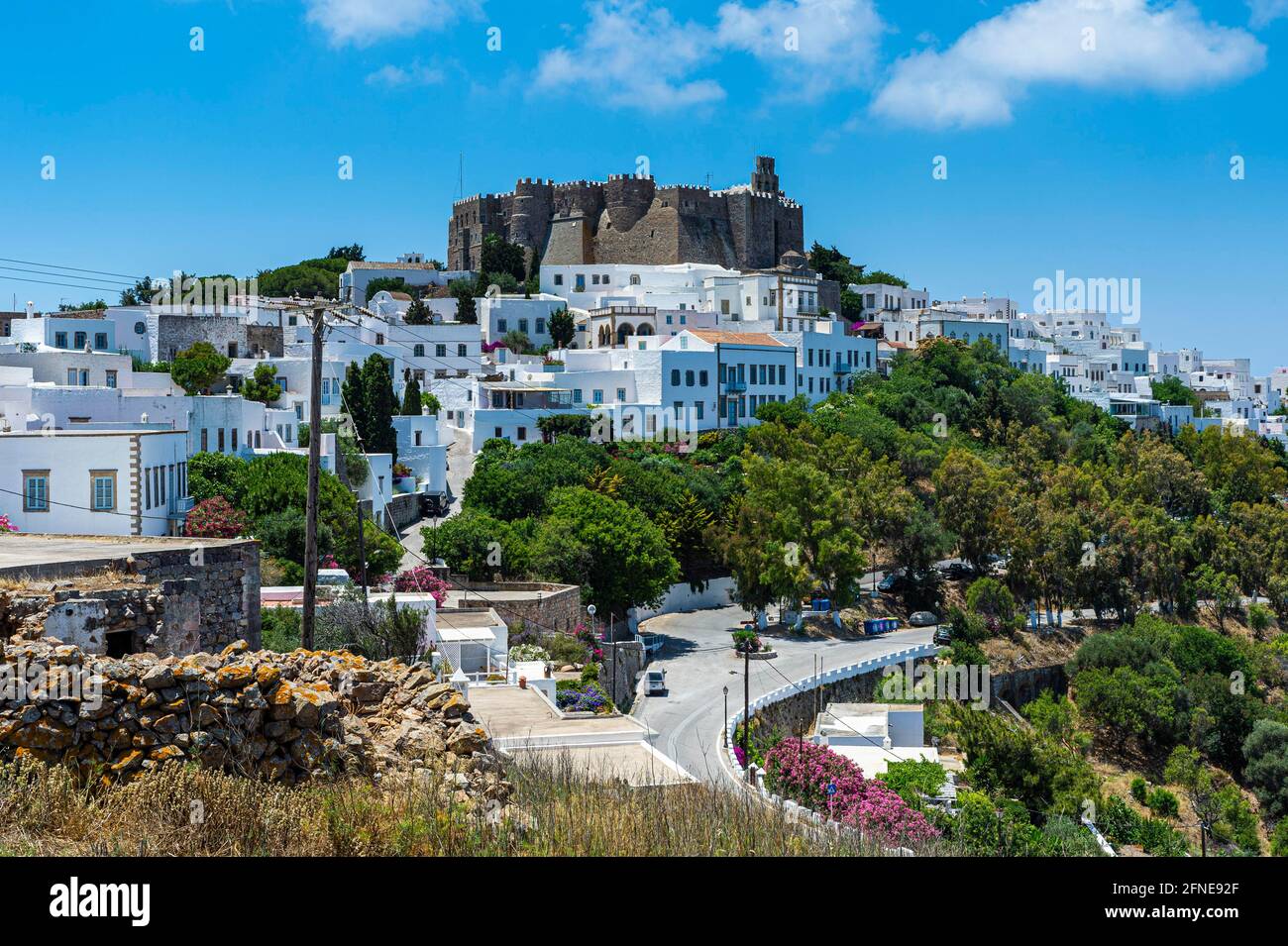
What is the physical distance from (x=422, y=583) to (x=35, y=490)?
29.6ft

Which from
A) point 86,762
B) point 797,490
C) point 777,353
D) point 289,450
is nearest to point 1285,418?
point 777,353

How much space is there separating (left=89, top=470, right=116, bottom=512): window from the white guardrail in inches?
429

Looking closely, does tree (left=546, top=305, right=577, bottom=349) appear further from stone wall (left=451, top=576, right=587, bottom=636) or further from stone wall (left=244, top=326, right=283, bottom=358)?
stone wall (left=451, top=576, right=587, bottom=636)

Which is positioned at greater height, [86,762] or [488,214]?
[488,214]

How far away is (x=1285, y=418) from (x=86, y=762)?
311 ft

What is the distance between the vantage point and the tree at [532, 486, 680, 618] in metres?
31.6

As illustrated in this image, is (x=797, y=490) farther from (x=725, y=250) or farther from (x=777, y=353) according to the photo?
(x=725, y=250)

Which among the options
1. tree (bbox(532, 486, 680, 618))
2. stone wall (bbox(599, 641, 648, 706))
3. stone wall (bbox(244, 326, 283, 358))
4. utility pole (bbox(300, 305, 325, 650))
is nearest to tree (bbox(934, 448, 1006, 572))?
tree (bbox(532, 486, 680, 618))

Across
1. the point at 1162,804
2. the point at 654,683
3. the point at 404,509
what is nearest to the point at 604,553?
the point at 654,683

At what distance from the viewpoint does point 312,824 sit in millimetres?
6281

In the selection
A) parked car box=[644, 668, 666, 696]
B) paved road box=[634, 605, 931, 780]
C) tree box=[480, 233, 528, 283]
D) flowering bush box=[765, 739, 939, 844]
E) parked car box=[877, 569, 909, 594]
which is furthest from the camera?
tree box=[480, 233, 528, 283]

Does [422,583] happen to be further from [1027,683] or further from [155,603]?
[1027,683]
